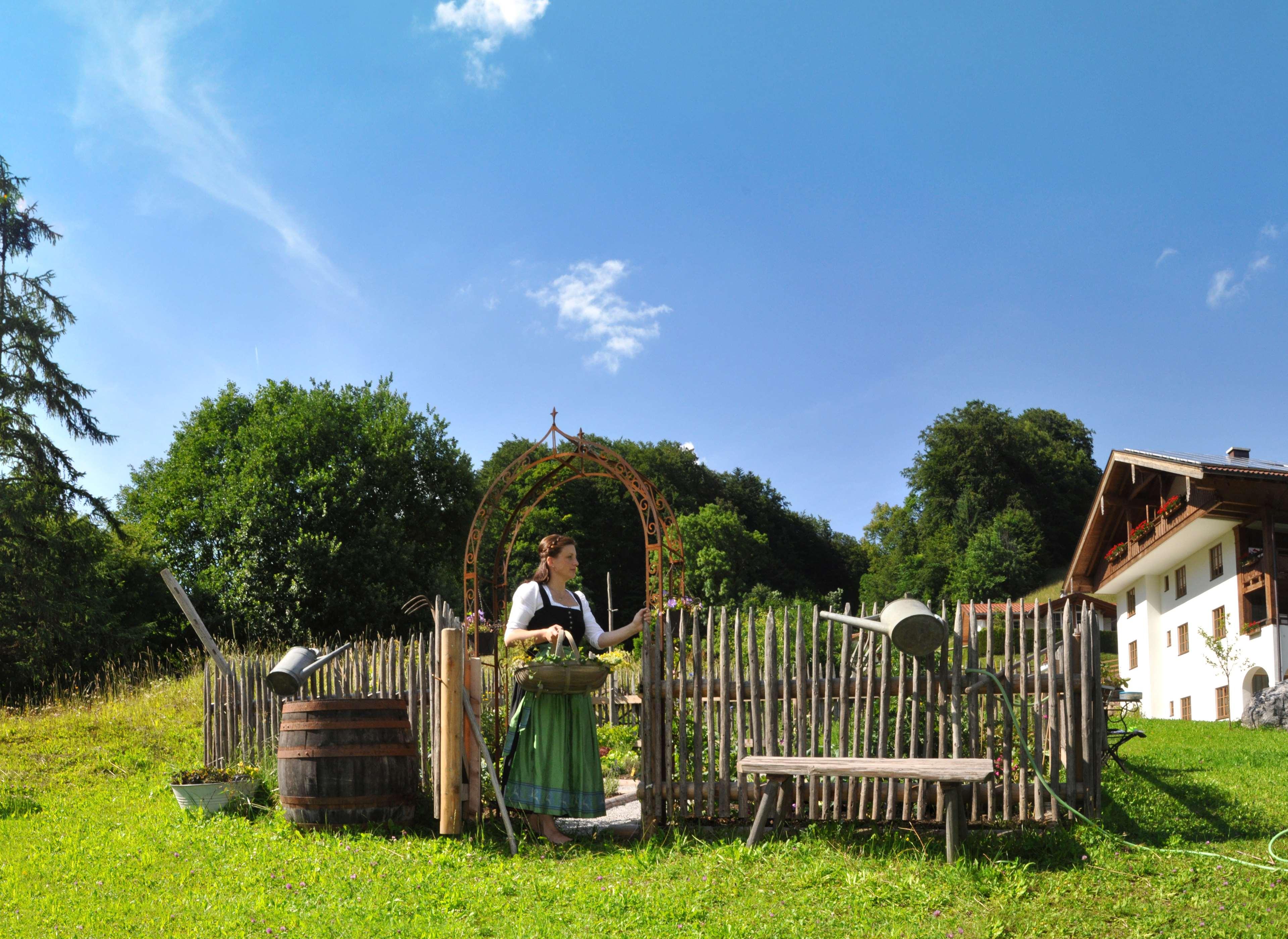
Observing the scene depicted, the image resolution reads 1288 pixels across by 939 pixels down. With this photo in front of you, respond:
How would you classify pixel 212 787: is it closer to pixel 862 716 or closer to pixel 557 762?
pixel 557 762

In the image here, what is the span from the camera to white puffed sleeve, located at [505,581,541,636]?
6137 millimetres

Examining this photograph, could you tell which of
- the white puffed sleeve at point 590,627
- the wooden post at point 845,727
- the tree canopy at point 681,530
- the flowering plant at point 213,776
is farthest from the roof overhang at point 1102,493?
the flowering plant at point 213,776

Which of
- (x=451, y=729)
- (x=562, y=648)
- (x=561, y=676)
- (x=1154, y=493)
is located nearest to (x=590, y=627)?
(x=562, y=648)

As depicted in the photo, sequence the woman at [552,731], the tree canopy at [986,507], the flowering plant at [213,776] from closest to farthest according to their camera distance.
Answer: the woman at [552,731] → the flowering plant at [213,776] → the tree canopy at [986,507]

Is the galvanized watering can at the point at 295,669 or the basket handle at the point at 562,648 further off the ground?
the basket handle at the point at 562,648

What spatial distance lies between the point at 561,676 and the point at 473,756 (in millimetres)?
971

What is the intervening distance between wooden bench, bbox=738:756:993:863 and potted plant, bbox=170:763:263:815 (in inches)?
158

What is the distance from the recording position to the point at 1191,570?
937 inches

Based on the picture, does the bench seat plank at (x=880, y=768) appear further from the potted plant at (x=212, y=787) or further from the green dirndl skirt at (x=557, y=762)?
the potted plant at (x=212, y=787)

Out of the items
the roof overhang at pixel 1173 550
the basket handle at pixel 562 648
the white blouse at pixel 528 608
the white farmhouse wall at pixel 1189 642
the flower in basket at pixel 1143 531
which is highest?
the flower in basket at pixel 1143 531

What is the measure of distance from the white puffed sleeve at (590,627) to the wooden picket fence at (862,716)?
11.3 inches

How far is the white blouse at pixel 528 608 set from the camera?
242 inches

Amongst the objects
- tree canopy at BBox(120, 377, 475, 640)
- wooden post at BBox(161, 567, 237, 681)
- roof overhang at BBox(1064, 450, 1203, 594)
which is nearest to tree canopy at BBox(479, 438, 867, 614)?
tree canopy at BBox(120, 377, 475, 640)

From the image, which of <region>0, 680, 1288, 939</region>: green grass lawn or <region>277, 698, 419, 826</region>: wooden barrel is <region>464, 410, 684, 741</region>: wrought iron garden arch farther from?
<region>0, 680, 1288, 939</region>: green grass lawn
